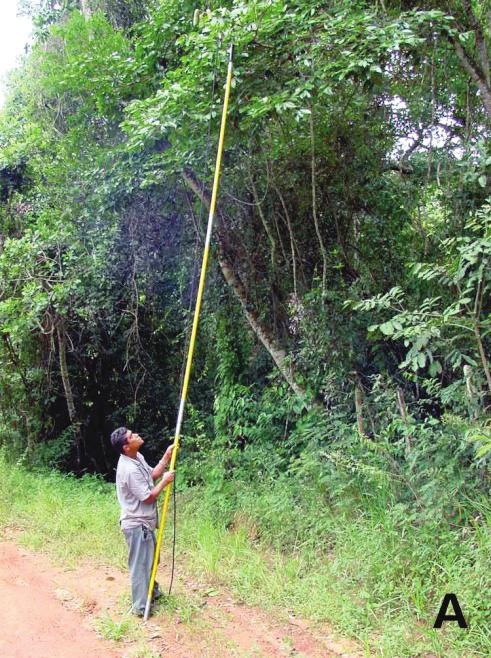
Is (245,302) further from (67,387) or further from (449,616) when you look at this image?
(449,616)

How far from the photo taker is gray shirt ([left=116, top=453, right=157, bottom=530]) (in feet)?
13.1

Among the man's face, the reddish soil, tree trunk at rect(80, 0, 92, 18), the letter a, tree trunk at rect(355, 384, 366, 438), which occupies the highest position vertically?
tree trunk at rect(80, 0, 92, 18)

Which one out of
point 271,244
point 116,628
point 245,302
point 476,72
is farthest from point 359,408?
point 476,72

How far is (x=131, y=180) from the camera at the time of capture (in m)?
6.76

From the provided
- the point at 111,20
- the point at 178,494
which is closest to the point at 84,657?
the point at 178,494

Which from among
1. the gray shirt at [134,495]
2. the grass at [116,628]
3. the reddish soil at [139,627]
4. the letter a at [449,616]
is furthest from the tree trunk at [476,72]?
the grass at [116,628]

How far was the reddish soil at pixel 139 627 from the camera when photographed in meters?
3.51

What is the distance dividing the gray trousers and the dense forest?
1.57 m

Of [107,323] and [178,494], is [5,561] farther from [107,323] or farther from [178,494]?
[107,323]

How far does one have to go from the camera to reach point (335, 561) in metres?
4.29

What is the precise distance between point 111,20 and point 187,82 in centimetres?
392

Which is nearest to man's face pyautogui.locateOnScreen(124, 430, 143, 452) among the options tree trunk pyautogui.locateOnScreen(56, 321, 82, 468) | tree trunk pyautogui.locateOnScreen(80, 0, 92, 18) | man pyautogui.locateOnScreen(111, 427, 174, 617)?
man pyautogui.locateOnScreen(111, 427, 174, 617)

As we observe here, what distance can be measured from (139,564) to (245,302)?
389 cm

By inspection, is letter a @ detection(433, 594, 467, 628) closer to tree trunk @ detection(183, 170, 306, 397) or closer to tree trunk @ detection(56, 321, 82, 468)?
tree trunk @ detection(183, 170, 306, 397)
